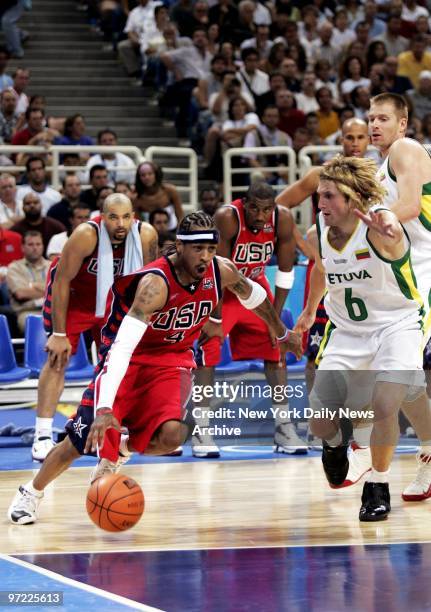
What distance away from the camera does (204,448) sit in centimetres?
873

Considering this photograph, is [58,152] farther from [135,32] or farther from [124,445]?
[124,445]

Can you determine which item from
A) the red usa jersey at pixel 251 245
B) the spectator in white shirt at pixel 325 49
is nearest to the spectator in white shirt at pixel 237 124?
the spectator in white shirt at pixel 325 49

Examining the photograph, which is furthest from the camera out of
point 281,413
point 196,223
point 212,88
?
point 212,88

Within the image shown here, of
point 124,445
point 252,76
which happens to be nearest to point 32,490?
point 124,445

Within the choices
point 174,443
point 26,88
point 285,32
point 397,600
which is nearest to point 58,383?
point 174,443

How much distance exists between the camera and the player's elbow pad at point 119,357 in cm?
580

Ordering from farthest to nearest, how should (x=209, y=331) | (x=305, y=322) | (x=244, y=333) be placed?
1. (x=244, y=333)
2. (x=209, y=331)
3. (x=305, y=322)

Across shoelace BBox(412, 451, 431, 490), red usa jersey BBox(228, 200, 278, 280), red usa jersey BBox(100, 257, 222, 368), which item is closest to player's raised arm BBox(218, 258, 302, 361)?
red usa jersey BBox(100, 257, 222, 368)

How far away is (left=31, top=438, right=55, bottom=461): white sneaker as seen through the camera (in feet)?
27.1

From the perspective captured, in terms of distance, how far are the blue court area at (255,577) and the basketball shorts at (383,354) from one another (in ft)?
3.16

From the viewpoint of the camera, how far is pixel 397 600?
4.75 metres

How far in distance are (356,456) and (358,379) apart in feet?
2.58

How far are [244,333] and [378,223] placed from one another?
316cm

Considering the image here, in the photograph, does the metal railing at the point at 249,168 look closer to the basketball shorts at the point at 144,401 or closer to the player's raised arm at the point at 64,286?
the player's raised arm at the point at 64,286
